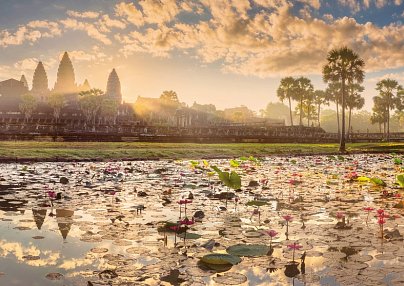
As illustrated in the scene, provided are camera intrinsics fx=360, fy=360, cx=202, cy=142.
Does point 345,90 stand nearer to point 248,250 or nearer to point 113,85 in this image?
point 248,250

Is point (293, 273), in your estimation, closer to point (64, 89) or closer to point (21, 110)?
point (21, 110)

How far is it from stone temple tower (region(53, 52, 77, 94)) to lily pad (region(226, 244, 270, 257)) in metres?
134

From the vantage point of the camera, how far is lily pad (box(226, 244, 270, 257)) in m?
3.28

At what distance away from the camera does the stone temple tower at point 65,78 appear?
12950 centimetres

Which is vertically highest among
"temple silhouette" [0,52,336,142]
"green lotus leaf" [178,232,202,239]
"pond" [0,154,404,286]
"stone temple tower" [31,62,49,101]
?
"stone temple tower" [31,62,49,101]

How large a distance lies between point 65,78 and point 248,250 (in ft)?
455

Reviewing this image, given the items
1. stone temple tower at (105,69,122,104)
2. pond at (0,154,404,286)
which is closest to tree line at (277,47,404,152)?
pond at (0,154,404,286)

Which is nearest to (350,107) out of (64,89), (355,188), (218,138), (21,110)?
(218,138)

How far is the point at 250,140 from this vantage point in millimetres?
44188

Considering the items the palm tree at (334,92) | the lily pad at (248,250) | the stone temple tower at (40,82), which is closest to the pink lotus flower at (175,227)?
the lily pad at (248,250)

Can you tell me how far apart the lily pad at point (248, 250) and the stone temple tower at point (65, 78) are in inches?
5285

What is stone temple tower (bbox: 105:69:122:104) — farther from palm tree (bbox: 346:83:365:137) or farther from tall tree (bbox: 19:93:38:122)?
palm tree (bbox: 346:83:365:137)

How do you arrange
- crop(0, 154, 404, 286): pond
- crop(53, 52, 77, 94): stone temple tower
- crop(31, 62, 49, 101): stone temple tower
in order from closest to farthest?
crop(0, 154, 404, 286): pond, crop(31, 62, 49, 101): stone temple tower, crop(53, 52, 77, 94): stone temple tower

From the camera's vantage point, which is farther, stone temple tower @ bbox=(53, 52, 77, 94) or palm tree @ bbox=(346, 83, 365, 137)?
stone temple tower @ bbox=(53, 52, 77, 94)
